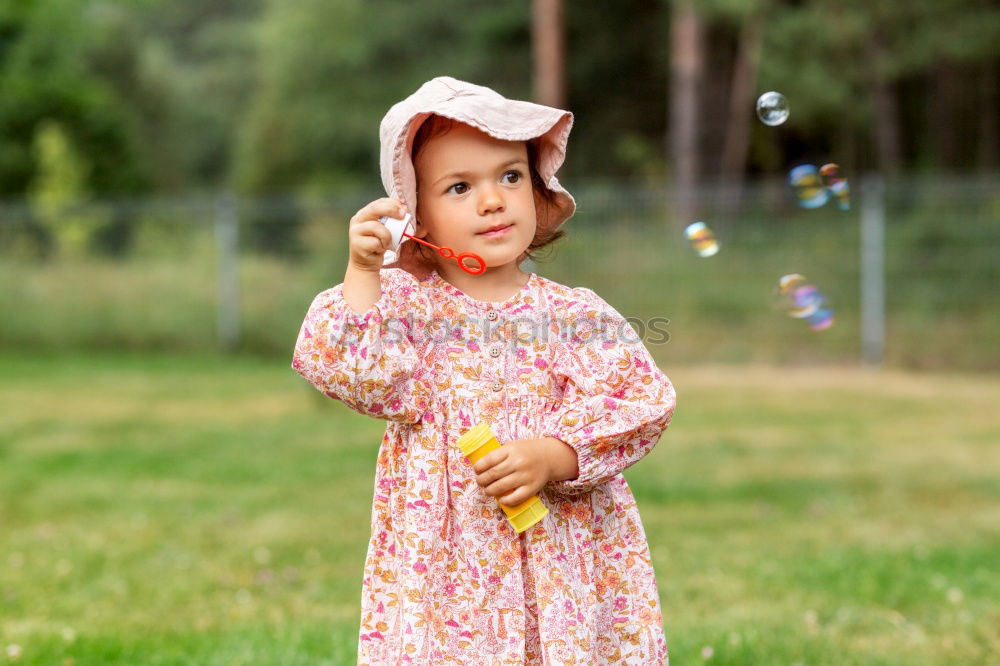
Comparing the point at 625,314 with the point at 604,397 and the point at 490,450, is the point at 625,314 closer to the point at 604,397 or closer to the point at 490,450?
the point at 604,397

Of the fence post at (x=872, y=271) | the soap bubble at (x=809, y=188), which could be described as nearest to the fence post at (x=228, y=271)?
the fence post at (x=872, y=271)

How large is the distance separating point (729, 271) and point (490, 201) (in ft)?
36.6

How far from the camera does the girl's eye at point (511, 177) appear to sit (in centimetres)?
258

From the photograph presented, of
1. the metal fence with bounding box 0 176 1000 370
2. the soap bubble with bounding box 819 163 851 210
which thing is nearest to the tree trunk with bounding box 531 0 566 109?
the metal fence with bounding box 0 176 1000 370

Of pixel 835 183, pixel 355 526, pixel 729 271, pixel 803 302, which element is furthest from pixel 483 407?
pixel 729 271

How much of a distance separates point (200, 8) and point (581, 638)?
6261 cm

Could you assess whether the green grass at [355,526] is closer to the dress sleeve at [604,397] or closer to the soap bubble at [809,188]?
the soap bubble at [809,188]

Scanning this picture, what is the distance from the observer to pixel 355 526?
605cm

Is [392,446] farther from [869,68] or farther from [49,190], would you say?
[49,190]

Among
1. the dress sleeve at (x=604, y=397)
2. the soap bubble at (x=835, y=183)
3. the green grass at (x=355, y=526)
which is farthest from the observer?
the green grass at (x=355, y=526)

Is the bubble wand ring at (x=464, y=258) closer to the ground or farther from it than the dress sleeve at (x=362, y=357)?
farther from it

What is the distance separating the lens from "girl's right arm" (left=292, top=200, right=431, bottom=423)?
240 cm

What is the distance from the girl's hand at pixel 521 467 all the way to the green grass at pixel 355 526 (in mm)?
1605

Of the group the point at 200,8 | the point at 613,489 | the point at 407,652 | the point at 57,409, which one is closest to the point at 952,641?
the point at 613,489
